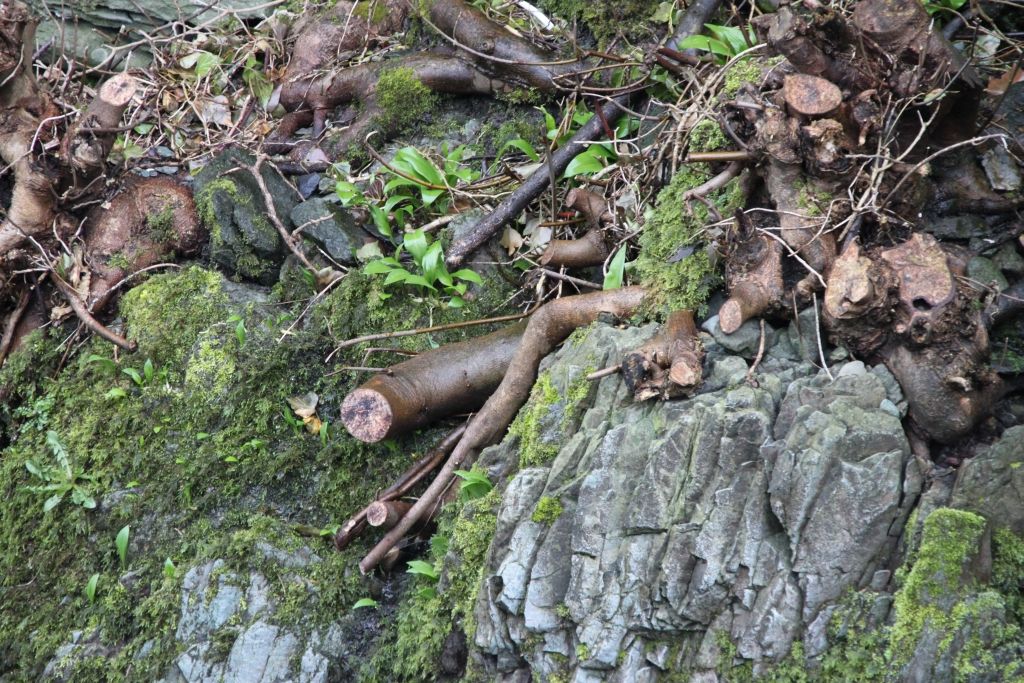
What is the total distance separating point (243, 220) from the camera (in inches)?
225

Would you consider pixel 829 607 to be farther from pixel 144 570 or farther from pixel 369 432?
pixel 144 570

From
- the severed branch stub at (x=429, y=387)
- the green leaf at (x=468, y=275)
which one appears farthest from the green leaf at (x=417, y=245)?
the severed branch stub at (x=429, y=387)

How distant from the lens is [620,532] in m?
3.41

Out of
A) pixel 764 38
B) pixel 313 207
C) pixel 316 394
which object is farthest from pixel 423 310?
pixel 764 38

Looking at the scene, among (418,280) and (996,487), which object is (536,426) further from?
(996,487)

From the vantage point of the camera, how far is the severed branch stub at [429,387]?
14.5 ft

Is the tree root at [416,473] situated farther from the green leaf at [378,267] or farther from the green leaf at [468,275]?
the green leaf at [378,267]

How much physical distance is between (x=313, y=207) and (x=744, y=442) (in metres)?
3.57

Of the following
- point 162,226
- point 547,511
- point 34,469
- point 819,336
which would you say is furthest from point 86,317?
point 819,336

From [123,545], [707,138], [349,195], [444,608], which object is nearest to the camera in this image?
[444,608]

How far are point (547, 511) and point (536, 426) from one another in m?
0.58

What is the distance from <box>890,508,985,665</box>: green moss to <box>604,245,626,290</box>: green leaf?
81.4 inches

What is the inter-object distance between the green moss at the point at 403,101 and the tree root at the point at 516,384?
254cm

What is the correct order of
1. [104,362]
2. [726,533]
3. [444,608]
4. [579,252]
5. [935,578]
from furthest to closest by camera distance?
[104,362], [579,252], [444,608], [726,533], [935,578]
